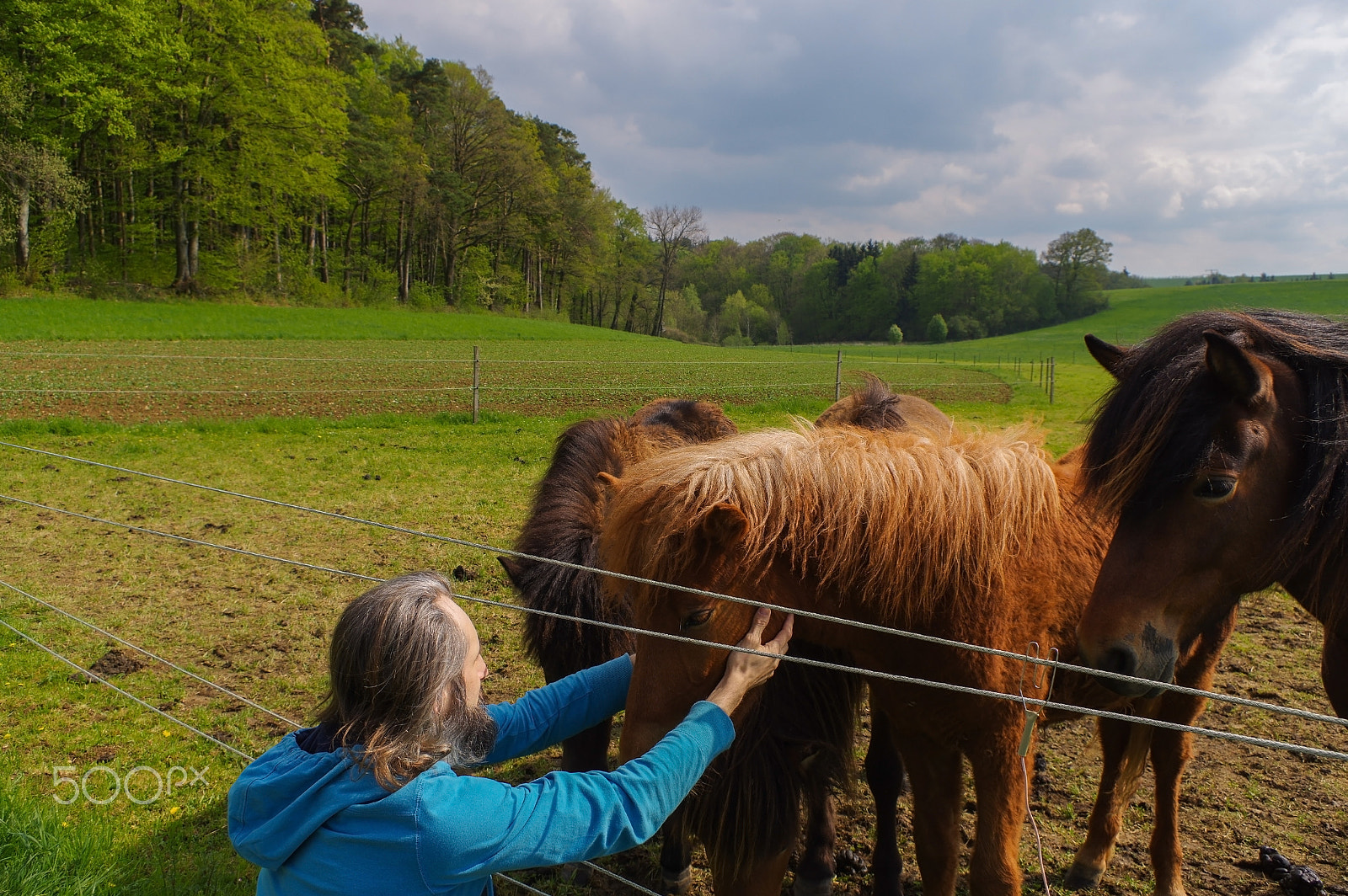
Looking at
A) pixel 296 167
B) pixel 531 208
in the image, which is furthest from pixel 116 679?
pixel 531 208

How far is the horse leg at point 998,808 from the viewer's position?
2.13m

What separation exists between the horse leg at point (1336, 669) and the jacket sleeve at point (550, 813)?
209cm

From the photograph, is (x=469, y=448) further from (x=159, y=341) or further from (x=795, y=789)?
(x=159, y=341)

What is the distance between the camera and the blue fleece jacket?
1.39 m

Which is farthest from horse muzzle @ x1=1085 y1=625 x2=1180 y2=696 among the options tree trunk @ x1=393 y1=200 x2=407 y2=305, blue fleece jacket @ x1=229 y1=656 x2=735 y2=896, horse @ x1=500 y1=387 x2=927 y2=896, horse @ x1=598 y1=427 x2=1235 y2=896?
tree trunk @ x1=393 y1=200 x2=407 y2=305

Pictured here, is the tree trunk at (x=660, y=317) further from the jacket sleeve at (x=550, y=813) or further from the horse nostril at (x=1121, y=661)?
the jacket sleeve at (x=550, y=813)

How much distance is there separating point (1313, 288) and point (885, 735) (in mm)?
87993

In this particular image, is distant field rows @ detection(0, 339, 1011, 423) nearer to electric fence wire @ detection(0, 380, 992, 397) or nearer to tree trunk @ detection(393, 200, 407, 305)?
electric fence wire @ detection(0, 380, 992, 397)

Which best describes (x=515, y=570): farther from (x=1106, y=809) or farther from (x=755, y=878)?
(x=1106, y=809)

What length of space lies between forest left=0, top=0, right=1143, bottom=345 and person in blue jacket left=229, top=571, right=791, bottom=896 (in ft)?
125

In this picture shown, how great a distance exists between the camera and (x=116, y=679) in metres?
4.51

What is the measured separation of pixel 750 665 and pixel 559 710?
2.08 ft

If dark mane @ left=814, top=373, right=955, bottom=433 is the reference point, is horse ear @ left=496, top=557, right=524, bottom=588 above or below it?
below

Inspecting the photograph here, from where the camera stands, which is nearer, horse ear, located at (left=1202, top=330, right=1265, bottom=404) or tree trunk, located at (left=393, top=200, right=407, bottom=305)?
horse ear, located at (left=1202, top=330, right=1265, bottom=404)
